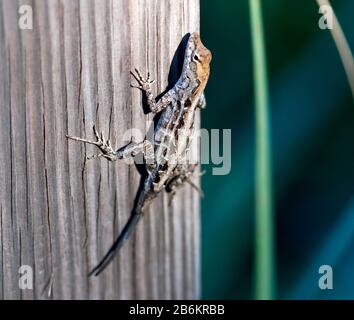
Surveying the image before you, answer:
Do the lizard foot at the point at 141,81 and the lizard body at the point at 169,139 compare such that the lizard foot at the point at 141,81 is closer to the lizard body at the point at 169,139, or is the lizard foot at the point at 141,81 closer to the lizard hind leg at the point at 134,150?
the lizard body at the point at 169,139

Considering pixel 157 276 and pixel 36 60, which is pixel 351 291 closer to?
pixel 157 276

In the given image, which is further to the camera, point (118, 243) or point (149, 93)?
point (118, 243)

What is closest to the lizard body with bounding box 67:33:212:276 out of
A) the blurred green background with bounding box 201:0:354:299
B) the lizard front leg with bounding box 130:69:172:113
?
the lizard front leg with bounding box 130:69:172:113

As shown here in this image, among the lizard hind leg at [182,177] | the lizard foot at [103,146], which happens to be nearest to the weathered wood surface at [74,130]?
the lizard foot at [103,146]

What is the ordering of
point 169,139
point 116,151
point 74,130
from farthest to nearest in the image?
point 169,139, point 116,151, point 74,130

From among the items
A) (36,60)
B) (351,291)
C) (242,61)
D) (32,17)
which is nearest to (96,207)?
(36,60)

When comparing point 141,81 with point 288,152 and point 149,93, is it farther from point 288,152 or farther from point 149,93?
point 288,152

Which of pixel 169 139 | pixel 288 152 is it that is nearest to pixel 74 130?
pixel 169 139
